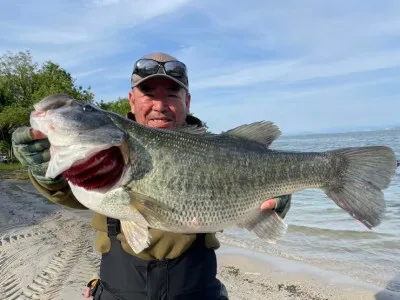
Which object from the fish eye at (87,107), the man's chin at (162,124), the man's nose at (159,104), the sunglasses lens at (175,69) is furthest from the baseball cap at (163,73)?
the fish eye at (87,107)

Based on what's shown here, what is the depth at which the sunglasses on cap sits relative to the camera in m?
4.00

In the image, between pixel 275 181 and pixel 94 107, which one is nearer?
pixel 94 107

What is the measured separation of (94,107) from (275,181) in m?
1.56

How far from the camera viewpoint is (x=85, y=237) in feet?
34.2

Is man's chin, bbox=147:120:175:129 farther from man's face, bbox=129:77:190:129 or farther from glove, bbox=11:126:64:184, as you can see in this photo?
glove, bbox=11:126:64:184

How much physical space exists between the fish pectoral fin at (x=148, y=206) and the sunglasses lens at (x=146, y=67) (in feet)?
4.91

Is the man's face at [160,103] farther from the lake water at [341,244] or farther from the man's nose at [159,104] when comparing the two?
the lake water at [341,244]

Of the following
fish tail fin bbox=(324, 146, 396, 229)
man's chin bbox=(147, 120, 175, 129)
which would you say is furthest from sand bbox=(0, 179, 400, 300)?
fish tail fin bbox=(324, 146, 396, 229)

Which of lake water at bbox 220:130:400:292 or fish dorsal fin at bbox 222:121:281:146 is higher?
fish dorsal fin at bbox 222:121:281:146

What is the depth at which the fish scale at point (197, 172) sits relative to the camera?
284 centimetres

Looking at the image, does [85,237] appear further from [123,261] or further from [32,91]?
[32,91]

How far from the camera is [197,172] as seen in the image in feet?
10.4

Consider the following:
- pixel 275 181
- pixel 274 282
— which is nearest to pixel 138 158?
pixel 275 181

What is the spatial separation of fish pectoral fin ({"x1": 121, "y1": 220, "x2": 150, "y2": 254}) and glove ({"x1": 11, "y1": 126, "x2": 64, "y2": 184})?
2.52 feet
